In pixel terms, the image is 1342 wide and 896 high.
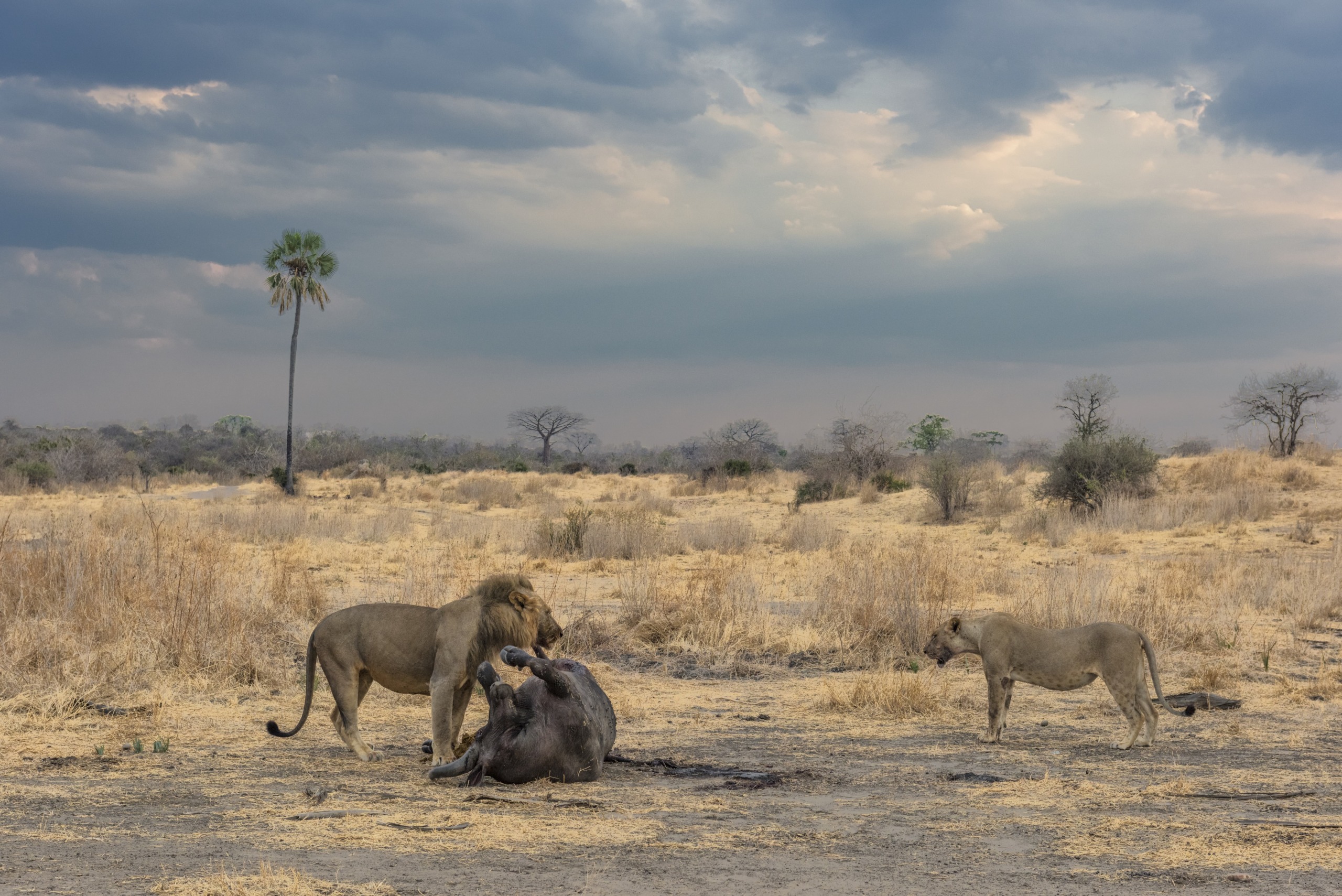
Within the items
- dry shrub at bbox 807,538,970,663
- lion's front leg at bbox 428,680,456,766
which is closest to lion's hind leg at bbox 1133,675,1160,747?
dry shrub at bbox 807,538,970,663

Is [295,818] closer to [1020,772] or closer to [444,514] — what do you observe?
[1020,772]

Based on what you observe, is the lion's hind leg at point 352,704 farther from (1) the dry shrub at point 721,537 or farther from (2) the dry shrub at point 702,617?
(1) the dry shrub at point 721,537

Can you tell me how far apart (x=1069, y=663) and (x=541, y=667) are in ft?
13.2

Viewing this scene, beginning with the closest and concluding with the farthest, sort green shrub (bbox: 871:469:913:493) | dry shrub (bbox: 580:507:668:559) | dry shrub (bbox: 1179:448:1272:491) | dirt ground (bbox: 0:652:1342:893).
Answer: dirt ground (bbox: 0:652:1342:893) < dry shrub (bbox: 580:507:668:559) < dry shrub (bbox: 1179:448:1272:491) < green shrub (bbox: 871:469:913:493)

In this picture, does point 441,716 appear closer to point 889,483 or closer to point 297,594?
point 297,594

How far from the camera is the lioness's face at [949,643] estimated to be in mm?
8750

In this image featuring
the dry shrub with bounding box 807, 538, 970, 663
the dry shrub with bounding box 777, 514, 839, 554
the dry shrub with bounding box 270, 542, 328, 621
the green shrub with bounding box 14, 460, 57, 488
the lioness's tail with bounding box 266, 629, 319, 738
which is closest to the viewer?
the lioness's tail with bounding box 266, 629, 319, 738

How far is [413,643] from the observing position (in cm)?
705

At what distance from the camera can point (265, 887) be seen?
4.57 meters

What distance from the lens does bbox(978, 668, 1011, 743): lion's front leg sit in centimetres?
841

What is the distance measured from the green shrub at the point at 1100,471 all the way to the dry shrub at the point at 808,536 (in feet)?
27.1

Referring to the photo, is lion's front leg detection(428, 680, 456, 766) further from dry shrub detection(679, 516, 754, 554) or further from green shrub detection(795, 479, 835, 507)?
green shrub detection(795, 479, 835, 507)

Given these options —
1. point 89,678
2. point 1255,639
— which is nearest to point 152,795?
point 89,678

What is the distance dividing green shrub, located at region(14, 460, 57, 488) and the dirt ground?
39725 mm
